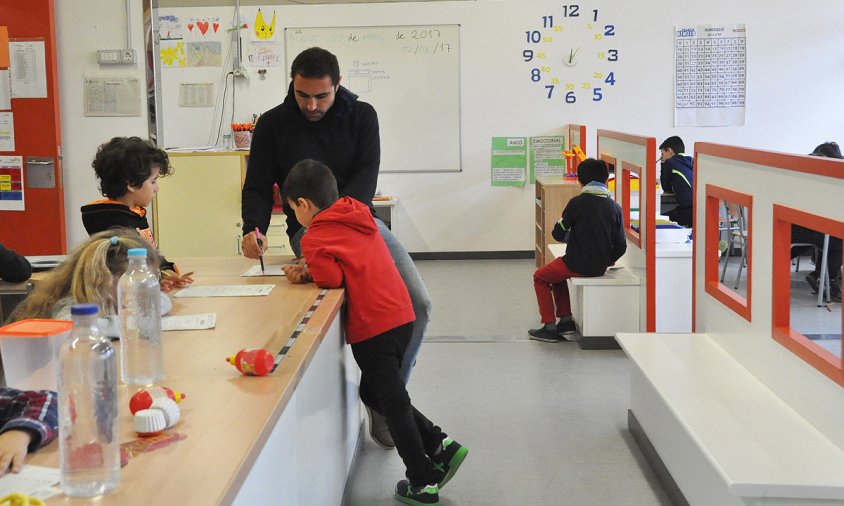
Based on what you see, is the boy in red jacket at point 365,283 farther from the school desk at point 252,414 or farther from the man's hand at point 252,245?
the man's hand at point 252,245

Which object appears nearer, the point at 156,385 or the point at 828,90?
the point at 156,385

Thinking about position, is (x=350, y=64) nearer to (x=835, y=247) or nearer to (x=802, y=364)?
(x=835, y=247)

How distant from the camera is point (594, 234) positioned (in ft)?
17.1

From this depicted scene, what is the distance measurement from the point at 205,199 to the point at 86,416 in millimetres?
5738

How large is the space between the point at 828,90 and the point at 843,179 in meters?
6.80

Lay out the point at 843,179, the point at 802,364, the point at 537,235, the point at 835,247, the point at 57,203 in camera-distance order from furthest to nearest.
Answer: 1. the point at 537,235
2. the point at 835,247
3. the point at 57,203
4. the point at 802,364
5. the point at 843,179

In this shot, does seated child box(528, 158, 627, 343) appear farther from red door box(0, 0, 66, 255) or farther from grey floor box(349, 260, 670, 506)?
red door box(0, 0, 66, 255)

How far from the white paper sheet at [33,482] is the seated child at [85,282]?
0.87 metres

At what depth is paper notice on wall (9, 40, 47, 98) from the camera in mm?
4738

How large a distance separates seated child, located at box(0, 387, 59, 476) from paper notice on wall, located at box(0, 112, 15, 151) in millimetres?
3703

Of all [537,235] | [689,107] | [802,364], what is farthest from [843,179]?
[689,107]

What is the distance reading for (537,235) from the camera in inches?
315

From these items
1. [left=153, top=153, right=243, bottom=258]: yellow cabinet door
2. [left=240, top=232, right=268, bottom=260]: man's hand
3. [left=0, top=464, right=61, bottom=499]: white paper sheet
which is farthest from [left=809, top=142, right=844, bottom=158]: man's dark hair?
[left=0, top=464, right=61, bottom=499]: white paper sheet

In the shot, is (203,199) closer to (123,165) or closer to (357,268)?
(123,165)
